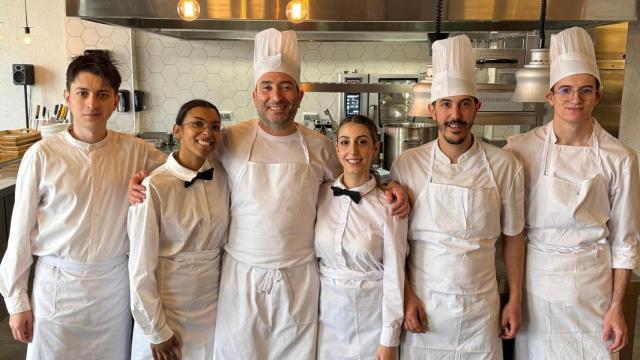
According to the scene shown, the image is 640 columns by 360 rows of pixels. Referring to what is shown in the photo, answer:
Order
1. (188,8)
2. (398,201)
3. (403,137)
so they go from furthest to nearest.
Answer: (403,137)
(188,8)
(398,201)

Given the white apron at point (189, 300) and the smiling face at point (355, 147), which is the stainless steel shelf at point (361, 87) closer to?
the smiling face at point (355, 147)

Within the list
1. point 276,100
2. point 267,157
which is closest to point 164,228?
point 267,157

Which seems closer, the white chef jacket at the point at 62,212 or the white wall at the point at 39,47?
the white chef jacket at the point at 62,212

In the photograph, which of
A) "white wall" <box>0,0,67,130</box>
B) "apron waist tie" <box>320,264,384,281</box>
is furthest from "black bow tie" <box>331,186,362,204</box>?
"white wall" <box>0,0,67,130</box>

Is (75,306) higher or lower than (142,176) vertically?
lower

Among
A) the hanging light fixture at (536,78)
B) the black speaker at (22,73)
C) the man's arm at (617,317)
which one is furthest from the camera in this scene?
the black speaker at (22,73)

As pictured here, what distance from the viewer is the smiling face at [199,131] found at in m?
1.73

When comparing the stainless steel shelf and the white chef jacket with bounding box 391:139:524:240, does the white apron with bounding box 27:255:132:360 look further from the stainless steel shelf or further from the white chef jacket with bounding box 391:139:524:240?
the stainless steel shelf

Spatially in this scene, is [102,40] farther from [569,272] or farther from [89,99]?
[569,272]

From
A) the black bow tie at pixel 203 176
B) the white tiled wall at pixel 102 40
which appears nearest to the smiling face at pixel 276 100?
the black bow tie at pixel 203 176

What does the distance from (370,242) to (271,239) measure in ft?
1.06

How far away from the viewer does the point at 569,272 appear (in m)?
1.78

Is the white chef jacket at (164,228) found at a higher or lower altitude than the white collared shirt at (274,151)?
lower

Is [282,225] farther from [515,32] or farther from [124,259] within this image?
[515,32]
